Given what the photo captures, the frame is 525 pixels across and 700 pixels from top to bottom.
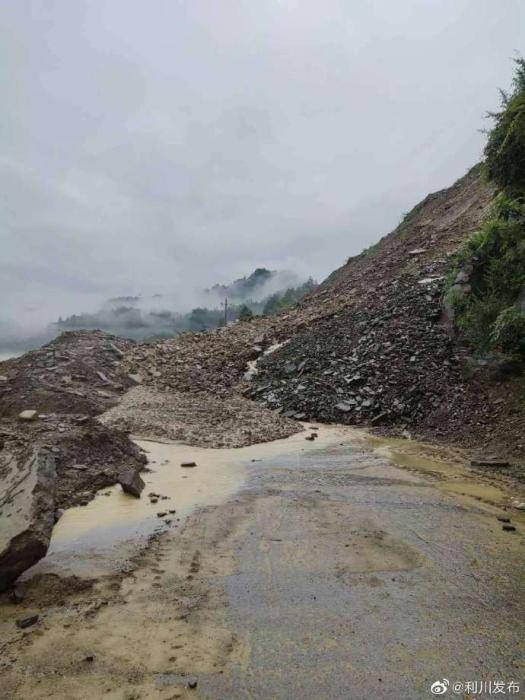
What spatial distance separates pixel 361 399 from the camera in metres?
12.2

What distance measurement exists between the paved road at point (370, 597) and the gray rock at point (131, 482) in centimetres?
161

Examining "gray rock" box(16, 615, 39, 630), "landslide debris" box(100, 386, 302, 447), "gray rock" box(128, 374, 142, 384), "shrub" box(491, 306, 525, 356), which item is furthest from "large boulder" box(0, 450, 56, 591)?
"gray rock" box(128, 374, 142, 384)

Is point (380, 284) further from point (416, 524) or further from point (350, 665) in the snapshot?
point (350, 665)

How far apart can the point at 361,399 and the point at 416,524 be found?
22.3ft

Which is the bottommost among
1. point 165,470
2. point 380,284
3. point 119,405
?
point 165,470

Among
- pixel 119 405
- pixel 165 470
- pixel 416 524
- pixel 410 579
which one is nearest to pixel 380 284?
pixel 119 405

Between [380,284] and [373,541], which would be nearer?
[373,541]

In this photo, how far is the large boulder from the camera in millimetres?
4145

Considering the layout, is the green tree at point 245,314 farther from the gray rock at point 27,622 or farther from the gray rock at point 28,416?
the gray rock at point 27,622

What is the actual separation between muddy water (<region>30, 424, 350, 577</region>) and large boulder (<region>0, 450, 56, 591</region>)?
0.46 m

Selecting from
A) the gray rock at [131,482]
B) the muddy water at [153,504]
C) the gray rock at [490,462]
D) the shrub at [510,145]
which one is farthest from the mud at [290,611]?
the shrub at [510,145]

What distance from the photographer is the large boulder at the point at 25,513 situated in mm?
4145

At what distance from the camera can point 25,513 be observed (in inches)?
177

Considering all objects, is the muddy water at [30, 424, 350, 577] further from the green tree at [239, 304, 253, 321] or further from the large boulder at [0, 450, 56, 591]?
the green tree at [239, 304, 253, 321]
